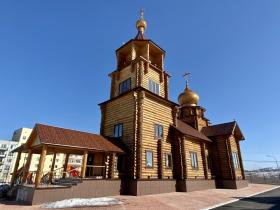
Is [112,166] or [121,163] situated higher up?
[121,163]

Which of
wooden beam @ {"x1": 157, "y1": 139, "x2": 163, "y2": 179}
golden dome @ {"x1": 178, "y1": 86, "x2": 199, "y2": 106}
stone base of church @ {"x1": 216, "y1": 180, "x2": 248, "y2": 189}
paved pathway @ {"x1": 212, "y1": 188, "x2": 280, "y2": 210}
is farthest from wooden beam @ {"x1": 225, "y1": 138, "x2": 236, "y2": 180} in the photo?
wooden beam @ {"x1": 157, "y1": 139, "x2": 163, "y2": 179}

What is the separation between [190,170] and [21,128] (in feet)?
293

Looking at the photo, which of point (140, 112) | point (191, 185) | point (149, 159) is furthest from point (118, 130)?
point (191, 185)

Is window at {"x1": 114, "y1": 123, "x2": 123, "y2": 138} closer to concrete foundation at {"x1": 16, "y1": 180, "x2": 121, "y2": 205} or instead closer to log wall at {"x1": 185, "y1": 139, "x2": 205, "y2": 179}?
concrete foundation at {"x1": 16, "y1": 180, "x2": 121, "y2": 205}

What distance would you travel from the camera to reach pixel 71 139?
15.3 m

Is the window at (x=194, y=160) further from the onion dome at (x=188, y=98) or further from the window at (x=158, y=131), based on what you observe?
the onion dome at (x=188, y=98)

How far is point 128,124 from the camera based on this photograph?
1977cm

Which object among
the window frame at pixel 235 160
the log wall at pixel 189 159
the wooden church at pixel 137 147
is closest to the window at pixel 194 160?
the wooden church at pixel 137 147

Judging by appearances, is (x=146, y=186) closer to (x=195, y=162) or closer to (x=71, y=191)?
(x=71, y=191)

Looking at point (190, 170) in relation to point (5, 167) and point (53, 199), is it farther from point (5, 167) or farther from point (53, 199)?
point (5, 167)

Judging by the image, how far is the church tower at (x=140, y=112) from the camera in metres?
18.3

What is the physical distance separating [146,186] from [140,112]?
259 inches

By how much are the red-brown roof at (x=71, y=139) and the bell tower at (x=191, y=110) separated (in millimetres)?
18711

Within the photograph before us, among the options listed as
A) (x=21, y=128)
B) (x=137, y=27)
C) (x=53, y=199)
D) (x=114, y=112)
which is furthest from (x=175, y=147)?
(x=21, y=128)
